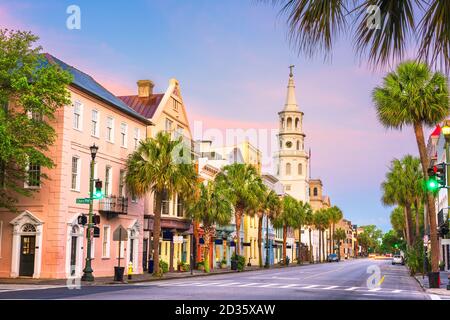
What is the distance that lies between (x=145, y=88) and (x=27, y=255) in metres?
22.4

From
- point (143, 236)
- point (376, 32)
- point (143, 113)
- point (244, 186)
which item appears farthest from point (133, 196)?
point (376, 32)

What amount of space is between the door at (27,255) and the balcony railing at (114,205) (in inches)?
224

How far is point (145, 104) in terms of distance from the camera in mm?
52219

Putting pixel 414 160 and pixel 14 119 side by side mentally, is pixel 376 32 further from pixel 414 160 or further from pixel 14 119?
pixel 414 160

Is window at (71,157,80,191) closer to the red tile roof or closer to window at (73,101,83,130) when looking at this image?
window at (73,101,83,130)

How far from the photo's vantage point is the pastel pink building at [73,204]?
35250 millimetres

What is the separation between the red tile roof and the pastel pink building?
6.45 meters

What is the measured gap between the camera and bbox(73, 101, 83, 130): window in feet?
124

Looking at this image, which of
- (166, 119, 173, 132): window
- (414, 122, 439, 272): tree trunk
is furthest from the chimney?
(414, 122, 439, 272): tree trunk

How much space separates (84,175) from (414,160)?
35.4 meters

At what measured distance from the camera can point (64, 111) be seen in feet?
119

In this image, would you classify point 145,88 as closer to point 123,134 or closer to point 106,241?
point 123,134

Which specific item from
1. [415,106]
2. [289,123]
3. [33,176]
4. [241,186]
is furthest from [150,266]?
[289,123]
